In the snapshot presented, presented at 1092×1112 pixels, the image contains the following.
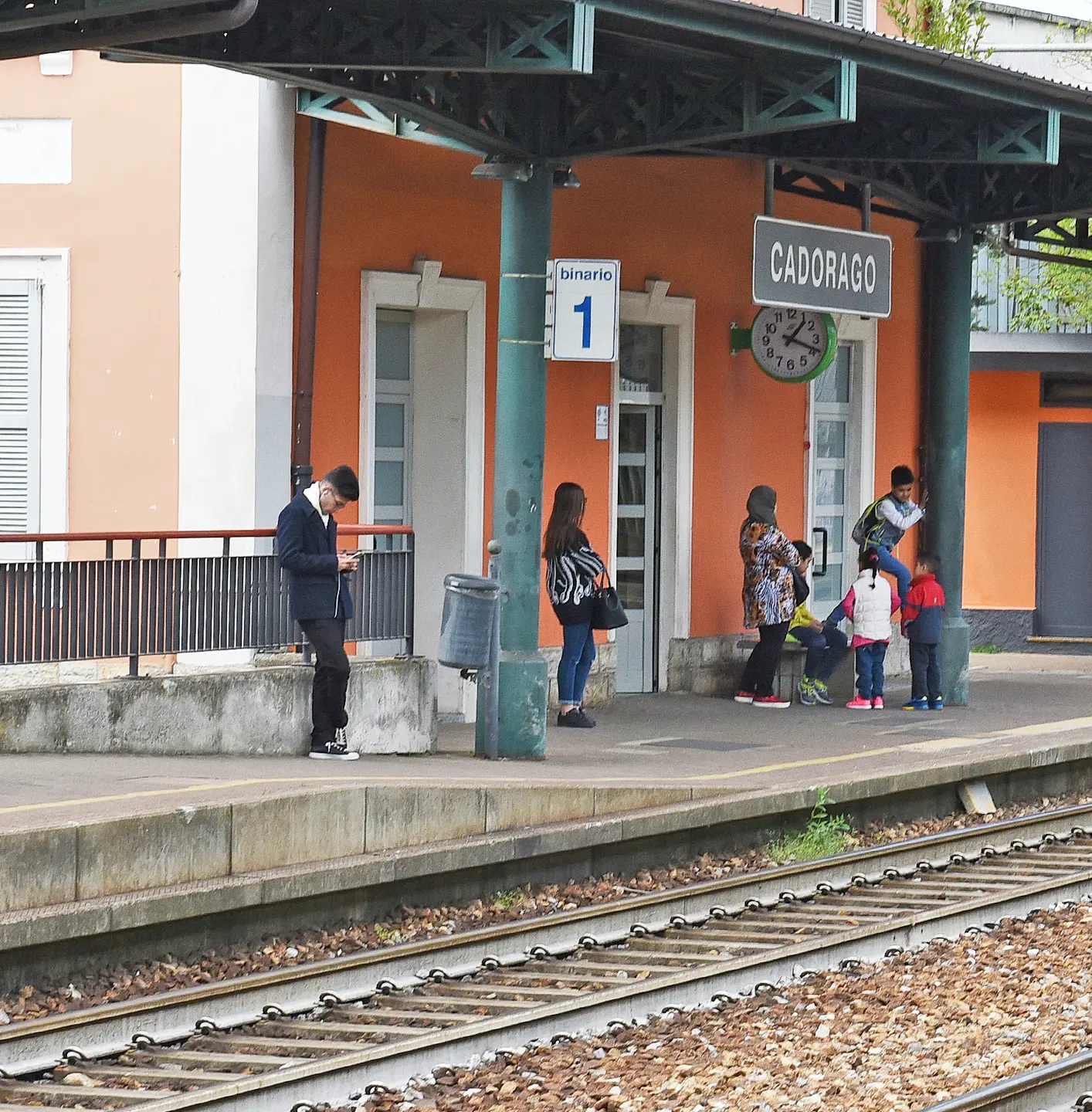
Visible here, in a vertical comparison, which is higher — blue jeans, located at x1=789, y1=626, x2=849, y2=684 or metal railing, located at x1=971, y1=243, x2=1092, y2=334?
metal railing, located at x1=971, y1=243, x2=1092, y2=334

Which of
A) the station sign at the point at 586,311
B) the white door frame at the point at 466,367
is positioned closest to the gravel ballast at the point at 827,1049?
the station sign at the point at 586,311

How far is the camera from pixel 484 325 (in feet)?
47.7

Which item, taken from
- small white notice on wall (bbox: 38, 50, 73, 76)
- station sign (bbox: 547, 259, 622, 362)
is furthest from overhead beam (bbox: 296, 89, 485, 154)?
small white notice on wall (bbox: 38, 50, 73, 76)

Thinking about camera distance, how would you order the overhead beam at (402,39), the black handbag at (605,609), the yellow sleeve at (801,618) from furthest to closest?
the yellow sleeve at (801,618), the black handbag at (605,609), the overhead beam at (402,39)

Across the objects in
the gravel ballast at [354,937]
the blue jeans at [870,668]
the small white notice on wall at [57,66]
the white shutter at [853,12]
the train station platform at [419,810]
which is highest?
the white shutter at [853,12]

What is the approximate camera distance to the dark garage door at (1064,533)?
24734 millimetres

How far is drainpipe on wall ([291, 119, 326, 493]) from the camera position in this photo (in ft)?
42.6

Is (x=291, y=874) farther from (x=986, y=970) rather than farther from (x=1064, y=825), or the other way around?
(x=1064, y=825)

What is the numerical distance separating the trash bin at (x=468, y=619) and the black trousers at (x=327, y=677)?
649 millimetres

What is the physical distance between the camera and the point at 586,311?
39.9ft

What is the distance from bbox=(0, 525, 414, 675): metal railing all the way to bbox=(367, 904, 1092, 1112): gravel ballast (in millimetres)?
4746

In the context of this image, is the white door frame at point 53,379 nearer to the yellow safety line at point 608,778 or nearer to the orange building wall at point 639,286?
the orange building wall at point 639,286

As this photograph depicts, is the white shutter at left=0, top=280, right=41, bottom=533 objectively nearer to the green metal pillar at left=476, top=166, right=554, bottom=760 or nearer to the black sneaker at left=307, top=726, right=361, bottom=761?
the black sneaker at left=307, top=726, right=361, bottom=761

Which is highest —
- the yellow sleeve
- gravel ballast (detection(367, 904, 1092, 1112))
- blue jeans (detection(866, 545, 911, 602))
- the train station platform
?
blue jeans (detection(866, 545, 911, 602))
